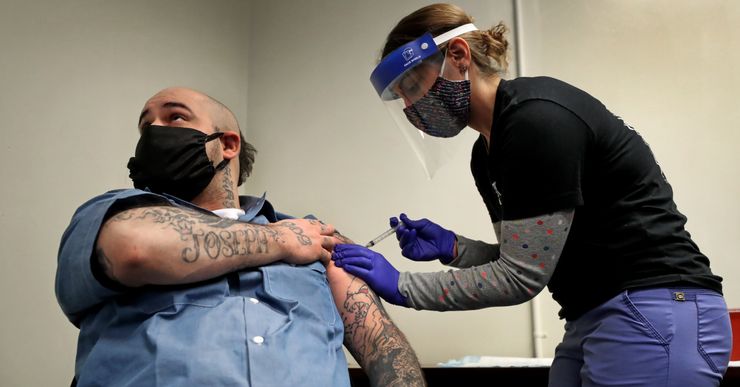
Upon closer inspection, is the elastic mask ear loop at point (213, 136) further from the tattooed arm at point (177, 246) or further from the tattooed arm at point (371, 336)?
the tattooed arm at point (371, 336)

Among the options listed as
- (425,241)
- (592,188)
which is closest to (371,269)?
(425,241)

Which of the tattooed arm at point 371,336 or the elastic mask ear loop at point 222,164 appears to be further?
the elastic mask ear loop at point 222,164

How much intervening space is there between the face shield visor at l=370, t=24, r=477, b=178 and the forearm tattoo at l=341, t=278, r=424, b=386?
1.51 ft

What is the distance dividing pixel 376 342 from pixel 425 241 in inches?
17.1

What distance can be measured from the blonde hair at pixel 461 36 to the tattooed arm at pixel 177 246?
60cm

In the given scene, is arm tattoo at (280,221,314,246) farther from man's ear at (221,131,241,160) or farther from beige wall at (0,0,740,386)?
beige wall at (0,0,740,386)

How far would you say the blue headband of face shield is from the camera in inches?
56.6

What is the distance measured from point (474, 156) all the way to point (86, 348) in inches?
42.3

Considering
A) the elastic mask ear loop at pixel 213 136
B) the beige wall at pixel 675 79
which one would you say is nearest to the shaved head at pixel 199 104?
the elastic mask ear loop at pixel 213 136

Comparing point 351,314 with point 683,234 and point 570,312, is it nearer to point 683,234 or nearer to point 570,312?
point 570,312

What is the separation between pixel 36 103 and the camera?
211 cm

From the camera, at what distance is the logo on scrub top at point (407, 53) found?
56.9 inches

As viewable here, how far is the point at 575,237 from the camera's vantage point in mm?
1343

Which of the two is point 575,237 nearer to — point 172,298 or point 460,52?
point 460,52
